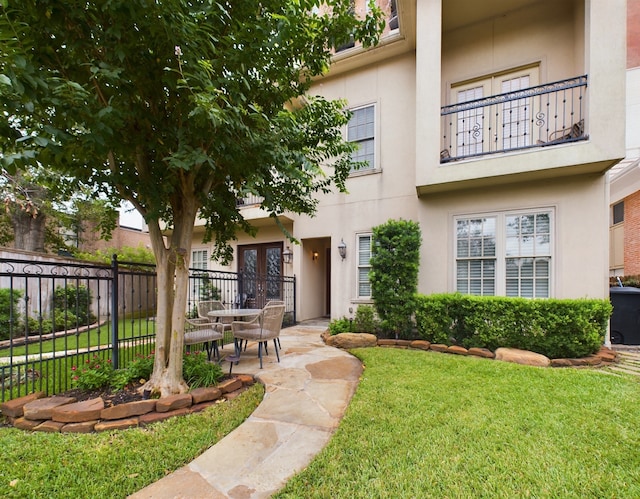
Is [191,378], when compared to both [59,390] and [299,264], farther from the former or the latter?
[299,264]

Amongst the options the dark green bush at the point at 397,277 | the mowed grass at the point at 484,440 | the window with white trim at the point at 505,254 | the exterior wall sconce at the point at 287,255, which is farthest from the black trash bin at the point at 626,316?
the exterior wall sconce at the point at 287,255

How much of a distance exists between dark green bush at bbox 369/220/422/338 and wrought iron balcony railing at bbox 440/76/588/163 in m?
1.97

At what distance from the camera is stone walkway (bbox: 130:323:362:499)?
205 centimetres

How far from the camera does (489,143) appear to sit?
6.73m

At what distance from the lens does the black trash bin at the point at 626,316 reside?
6.29 m

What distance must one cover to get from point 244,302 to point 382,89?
24.9 feet

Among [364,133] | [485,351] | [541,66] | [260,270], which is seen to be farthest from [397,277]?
[541,66]

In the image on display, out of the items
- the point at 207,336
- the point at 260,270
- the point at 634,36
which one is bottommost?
the point at 207,336

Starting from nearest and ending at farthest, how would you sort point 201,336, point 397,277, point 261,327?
point 201,336, point 261,327, point 397,277

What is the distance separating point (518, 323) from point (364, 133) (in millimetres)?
6172

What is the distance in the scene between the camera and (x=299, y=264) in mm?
9133

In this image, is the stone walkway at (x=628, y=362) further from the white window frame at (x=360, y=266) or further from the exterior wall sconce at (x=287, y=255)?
the exterior wall sconce at (x=287, y=255)

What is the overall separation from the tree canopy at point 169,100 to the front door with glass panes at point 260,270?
17.2ft

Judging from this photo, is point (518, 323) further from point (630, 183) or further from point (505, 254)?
point (630, 183)
